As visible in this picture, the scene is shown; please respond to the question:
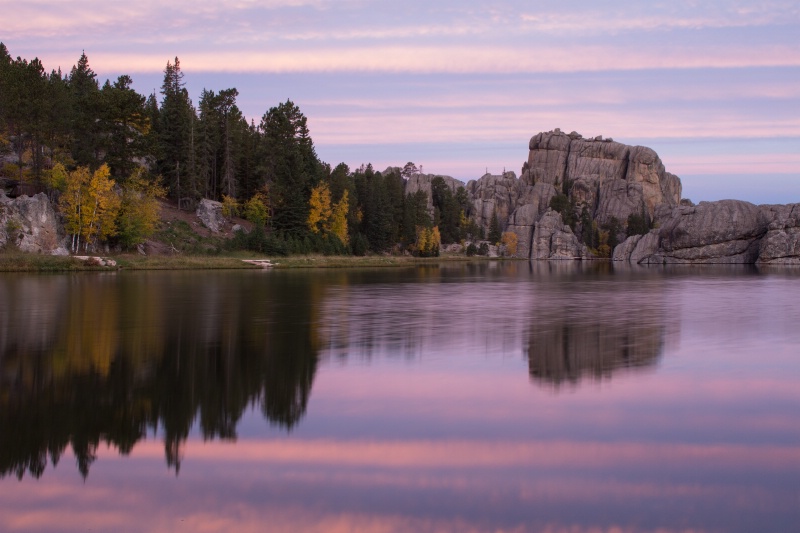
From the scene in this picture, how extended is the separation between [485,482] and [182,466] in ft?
16.6

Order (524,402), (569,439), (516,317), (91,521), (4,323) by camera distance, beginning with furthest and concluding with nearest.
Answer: (516,317) → (4,323) → (524,402) → (569,439) → (91,521)

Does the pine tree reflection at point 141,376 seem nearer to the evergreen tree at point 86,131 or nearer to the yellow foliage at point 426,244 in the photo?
the evergreen tree at point 86,131

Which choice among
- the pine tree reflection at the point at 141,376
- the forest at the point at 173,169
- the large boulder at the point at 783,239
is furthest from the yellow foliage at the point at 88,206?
the large boulder at the point at 783,239

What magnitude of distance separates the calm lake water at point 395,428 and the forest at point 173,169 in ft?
199

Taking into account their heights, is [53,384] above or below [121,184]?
below

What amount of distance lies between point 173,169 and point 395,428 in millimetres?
105189

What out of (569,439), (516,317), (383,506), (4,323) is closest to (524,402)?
(569,439)

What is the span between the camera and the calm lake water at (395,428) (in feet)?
33.4

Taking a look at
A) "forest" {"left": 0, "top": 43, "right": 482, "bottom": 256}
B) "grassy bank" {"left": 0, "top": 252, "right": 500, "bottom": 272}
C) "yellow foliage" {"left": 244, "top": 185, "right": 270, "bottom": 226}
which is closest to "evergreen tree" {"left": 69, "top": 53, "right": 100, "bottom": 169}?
"forest" {"left": 0, "top": 43, "right": 482, "bottom": 256}

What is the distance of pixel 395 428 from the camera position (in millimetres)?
14445

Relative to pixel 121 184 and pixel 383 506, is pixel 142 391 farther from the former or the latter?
pixel 121 184

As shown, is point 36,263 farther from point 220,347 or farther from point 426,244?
point 426,244

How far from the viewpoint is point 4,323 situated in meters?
30.0

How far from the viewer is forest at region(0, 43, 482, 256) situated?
8444cm
